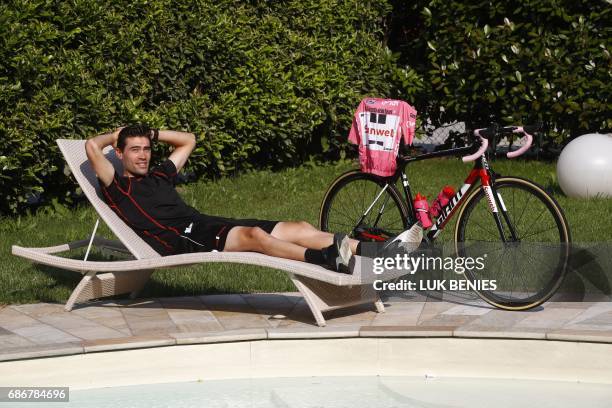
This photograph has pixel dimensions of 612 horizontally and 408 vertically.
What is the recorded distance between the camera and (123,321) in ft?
20.7

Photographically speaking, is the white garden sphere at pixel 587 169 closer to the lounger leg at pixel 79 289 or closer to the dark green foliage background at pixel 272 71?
the dark green foliage background at pixel 272 71

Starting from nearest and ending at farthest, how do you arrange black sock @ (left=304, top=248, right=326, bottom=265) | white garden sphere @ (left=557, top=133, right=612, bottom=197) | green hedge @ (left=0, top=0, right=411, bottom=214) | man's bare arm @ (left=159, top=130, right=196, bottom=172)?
black sock @ (left=304, top=248, right=326, bottom=265) → man's bare arm @ (left=159, top=130, right=196, bottom=172) → green hedge @ (left=0, top=0, right=411, bottom=214) → white garden sphere @ (left=557, top=133, right=612, bottom=197)

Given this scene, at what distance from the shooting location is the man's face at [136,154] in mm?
6855

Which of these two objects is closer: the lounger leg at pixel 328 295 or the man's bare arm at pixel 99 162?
the lounger leg at pixel 328 295

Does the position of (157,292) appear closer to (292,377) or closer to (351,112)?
(292,377)

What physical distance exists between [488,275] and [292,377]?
171cm

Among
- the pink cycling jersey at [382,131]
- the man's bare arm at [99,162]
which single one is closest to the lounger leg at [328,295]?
the pink cycling jersey at [382,131]

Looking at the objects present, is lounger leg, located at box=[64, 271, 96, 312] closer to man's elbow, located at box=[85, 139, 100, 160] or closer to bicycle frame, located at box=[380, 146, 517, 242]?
man's elbow, located at box=[85, 139, 100, 160]

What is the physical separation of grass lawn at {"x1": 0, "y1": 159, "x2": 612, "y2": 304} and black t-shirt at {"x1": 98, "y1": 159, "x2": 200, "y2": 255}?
0.60 meters

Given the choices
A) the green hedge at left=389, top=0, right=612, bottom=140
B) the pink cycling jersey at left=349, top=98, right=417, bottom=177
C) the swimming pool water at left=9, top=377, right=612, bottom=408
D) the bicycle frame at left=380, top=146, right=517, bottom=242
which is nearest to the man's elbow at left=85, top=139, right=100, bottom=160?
the pink cycling jersey at left=349, top=98, right=417, bottom=177

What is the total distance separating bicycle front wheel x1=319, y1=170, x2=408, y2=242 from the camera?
23.3ft

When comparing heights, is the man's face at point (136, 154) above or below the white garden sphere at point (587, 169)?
above

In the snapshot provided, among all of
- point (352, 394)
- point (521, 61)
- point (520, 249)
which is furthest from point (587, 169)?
point (352, 394)

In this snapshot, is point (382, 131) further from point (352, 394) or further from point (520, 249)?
point (352, 394)
